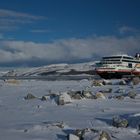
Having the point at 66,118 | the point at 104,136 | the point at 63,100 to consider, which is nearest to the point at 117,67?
the point at 63,100

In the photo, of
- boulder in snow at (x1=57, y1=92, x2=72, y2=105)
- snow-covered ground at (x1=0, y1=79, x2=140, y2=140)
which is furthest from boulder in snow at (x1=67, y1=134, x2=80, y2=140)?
boulder in snow at (x1=57, y1=92, x2=72, y2=105)

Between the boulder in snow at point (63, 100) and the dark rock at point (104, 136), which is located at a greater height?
the boulder in snow at point (63, 100)

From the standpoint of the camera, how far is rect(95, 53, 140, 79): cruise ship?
3164 inches

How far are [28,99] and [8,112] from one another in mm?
5444

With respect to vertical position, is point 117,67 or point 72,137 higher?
point 117,67

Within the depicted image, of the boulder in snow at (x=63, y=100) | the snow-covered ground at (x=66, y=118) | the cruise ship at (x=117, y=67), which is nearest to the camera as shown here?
the snow-covered ground at (x=66, y=118)

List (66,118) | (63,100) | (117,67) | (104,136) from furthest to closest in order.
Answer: (117,67)
(63,100)
(66,118)
(104,136)

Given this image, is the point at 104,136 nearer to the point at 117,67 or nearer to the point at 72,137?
the point at 72,137

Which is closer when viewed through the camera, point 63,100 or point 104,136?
point 104,136

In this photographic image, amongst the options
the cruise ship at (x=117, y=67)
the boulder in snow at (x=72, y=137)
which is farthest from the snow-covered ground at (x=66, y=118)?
the cruise ship at (x=117, y=67)

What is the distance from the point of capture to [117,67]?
8212 centimetres

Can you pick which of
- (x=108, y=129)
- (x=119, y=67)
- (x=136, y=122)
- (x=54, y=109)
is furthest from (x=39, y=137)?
(x=119, y=67)

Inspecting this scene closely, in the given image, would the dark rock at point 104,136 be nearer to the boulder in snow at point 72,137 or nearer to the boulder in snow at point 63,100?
the boulder in snow at point 72,137

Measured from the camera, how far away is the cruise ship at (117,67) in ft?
264
